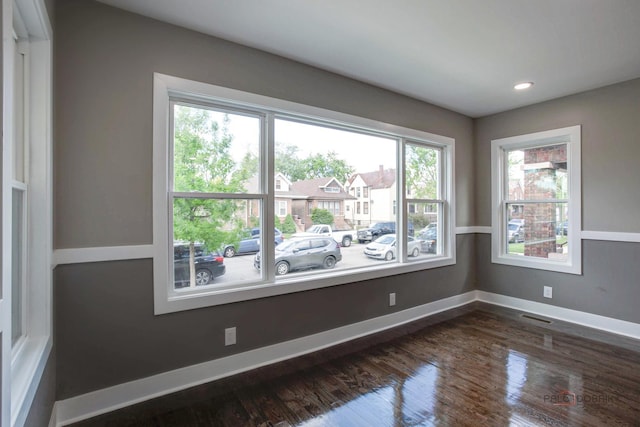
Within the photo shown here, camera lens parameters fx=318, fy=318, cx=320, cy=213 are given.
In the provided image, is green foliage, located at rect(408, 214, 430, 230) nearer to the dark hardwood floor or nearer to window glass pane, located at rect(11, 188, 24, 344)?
the dark hardwood floor

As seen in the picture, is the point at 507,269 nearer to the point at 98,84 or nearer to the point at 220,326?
the point at 220,326

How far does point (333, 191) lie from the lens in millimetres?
3158

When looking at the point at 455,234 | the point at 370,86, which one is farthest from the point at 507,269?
the point at 370,86

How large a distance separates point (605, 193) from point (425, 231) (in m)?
1.84

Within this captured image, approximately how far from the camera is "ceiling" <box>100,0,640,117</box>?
79.1 inches

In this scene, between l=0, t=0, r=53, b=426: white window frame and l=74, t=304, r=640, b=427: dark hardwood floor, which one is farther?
l=74, t=304, r=640, b=427: dark hardwood floor

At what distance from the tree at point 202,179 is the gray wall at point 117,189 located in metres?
0.22

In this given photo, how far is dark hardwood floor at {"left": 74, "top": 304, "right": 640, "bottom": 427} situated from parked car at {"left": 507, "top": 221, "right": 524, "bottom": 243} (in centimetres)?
132

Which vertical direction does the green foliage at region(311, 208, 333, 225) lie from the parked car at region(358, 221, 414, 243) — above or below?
above

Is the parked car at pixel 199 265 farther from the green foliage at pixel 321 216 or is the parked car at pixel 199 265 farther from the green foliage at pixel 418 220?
the green foliage at pixel 418 220

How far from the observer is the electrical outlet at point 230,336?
7.88ft

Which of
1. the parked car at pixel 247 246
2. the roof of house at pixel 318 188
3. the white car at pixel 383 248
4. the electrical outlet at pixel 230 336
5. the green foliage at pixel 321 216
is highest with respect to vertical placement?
the roof of house at pixel 318 188

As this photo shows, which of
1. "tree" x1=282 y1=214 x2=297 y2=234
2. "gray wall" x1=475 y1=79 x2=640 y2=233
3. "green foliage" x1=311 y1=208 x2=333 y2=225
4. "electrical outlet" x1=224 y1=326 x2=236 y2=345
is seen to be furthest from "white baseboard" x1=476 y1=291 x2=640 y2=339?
"electrical outlet" x1=224 y1=326 x2=236 y2=345

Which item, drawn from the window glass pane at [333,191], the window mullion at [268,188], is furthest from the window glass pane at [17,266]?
the window glass pane at [333,191]
